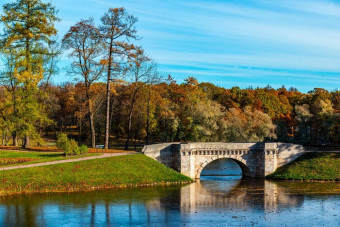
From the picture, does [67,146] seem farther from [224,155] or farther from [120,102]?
[120,102]

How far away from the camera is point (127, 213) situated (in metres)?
34.7

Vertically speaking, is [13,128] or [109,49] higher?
[109,49]

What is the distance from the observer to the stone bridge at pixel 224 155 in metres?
53.6

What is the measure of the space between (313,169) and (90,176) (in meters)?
27.2

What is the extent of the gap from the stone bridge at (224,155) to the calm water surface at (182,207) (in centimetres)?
542

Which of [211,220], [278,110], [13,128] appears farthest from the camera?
[278,110]

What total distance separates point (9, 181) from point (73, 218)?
13.6 m

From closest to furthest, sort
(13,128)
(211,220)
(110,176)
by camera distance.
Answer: (211,220) < (110,176) < (13,128)

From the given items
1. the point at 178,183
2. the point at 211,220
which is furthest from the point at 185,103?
A: the point at 211,220

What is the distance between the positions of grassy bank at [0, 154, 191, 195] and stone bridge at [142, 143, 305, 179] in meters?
1.58

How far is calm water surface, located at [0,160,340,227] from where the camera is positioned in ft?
105

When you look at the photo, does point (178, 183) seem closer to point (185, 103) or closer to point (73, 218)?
point (73, 218)

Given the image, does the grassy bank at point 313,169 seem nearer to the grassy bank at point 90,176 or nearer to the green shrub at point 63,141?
the grassy bank at point 90,176

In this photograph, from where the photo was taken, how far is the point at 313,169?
54.9m
